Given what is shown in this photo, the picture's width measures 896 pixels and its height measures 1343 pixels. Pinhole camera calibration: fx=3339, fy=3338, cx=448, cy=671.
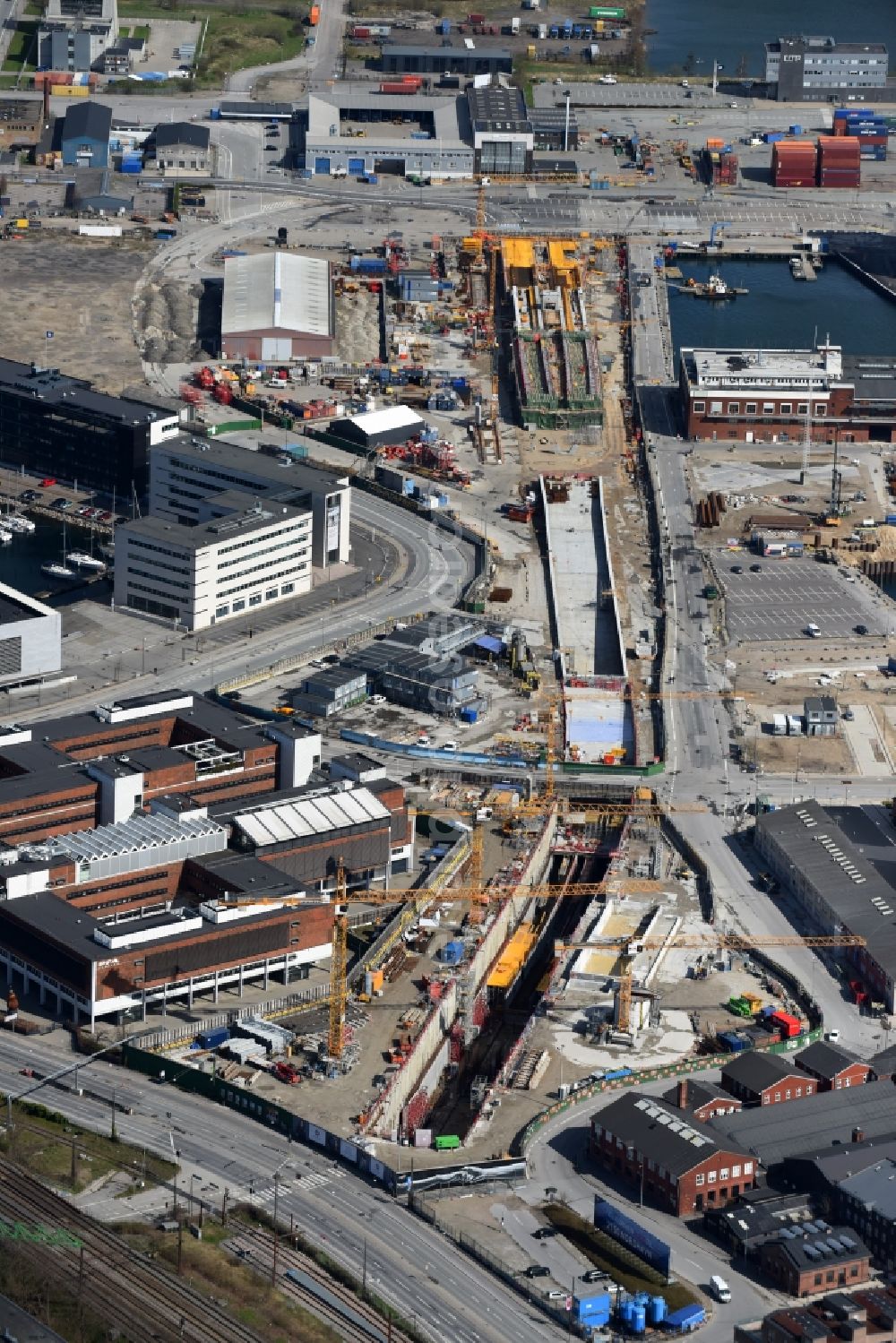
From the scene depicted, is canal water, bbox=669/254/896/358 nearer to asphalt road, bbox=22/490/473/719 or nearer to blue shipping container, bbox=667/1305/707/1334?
asphalt road, bbox=22/490/473/719

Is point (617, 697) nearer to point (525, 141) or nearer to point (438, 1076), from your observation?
point (438, 1076)

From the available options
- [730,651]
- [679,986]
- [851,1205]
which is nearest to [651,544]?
[730,651]

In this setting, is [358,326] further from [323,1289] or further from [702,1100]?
[323,1289]

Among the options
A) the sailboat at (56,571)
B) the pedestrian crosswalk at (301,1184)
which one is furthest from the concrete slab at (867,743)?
the pedestrian crosswalk at (301,1184)

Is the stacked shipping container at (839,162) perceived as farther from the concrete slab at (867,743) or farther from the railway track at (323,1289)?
the railway track at (323,1289)

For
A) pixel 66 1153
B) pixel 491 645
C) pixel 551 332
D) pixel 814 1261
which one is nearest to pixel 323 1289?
pixel 66 1153

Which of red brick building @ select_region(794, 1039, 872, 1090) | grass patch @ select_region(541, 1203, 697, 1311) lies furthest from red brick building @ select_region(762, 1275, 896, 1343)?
red brick building @ select_region(794, 1039, 872, 1090)
